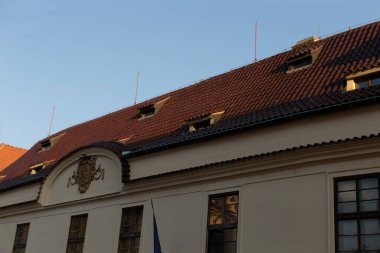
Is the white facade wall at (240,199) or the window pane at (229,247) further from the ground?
the white facade wall at (240,199)

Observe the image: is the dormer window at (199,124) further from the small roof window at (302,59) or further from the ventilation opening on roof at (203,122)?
the small roof window at (302,59)

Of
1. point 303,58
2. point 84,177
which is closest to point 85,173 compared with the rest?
point 84,177

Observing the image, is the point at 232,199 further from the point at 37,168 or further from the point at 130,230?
A: the point at 37,168

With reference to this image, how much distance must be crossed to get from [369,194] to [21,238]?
14442mm

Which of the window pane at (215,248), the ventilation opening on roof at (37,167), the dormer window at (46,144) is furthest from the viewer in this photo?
the dormer window at (46,144)

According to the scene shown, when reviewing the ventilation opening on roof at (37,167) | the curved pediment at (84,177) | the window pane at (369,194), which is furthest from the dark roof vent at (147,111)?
the window pane at (369,194)

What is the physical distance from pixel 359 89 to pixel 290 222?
363cm

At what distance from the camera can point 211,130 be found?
15.3 meters

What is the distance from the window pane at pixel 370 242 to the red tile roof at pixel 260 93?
3021mm

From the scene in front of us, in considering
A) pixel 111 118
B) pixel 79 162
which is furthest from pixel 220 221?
pixel 111 118

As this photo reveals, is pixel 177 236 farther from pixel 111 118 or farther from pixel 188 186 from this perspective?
pixel 111 118

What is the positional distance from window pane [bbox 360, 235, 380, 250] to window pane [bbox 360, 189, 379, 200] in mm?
816

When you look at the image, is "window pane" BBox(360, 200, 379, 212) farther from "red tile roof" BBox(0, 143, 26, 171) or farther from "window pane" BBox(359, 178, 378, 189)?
"red tile roof" BBox(0, 143, 26, 171)

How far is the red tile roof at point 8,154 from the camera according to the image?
33753 mm
